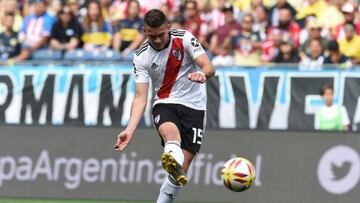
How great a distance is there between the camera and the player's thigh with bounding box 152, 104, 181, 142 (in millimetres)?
9086

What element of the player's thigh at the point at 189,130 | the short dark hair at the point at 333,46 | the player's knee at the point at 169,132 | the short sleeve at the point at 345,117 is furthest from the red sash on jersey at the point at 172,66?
the short dark hair at the point at 333,46

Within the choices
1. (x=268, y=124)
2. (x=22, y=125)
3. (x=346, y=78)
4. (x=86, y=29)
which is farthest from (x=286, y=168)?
(x=86, y=29)

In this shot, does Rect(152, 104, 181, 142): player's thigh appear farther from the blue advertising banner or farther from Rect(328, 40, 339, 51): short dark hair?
Rect(328, 40, 339, 51): short dark hair

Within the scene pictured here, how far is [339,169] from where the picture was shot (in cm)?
1277

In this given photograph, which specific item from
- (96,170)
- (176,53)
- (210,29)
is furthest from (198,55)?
(210,29)

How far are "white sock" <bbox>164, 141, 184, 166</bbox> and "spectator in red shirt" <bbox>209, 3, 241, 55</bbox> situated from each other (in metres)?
7.43

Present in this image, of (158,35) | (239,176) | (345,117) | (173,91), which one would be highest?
(158,35)

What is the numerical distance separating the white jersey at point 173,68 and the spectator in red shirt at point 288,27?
6690 mm

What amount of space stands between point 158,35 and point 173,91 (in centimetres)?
77

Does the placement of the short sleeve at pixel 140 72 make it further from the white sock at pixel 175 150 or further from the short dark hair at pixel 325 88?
the short dark hair at pixel 325 88

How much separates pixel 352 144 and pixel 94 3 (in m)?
6.56

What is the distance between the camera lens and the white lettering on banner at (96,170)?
13.3m

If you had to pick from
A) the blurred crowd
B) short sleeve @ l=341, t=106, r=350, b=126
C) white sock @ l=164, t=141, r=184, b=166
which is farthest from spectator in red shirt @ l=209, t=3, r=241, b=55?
white sock @ l=164, t=141, r=184, b=166

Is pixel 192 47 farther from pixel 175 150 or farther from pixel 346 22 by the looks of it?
pixel 346 22
